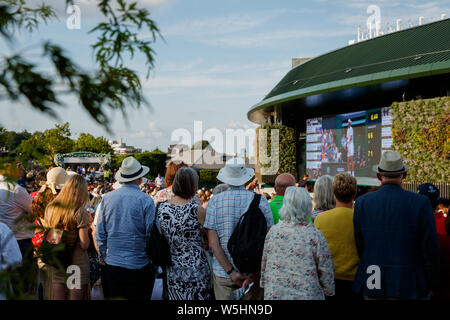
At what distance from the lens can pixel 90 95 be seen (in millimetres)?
1768

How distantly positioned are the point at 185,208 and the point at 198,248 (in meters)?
0.44

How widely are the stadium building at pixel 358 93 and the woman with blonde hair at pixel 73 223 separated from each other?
1852 cm

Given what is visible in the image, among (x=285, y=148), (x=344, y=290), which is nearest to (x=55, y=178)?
(x=344, y=290)

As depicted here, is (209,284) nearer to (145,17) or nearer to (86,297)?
(86,297)

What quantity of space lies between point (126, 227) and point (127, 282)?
1.94 feet

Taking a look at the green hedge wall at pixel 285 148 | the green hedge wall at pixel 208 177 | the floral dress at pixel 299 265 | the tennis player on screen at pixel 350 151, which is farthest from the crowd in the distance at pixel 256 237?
the green hedge wall at pixel 208 177

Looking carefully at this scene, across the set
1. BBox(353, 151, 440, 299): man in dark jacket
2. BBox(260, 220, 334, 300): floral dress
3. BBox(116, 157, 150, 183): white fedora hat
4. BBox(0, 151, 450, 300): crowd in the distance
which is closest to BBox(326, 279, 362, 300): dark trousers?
BBox(0, 151, 450, 300): crowd in the distance

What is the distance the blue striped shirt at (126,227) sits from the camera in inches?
185

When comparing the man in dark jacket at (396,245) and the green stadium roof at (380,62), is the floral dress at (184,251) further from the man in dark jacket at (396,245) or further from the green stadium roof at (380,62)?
the green stadium roof at (380,62)

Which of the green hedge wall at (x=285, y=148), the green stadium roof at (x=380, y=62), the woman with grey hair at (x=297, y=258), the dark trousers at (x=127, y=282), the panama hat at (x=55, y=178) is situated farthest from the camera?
the green hedge wall at (x=285, y=148)

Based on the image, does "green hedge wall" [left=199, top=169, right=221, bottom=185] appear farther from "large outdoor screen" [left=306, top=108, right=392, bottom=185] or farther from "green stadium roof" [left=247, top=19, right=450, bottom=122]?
"large outdoor screen" [left=306, top=108, right=392, bottom=185]

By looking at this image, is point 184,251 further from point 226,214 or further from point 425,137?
point 425,137

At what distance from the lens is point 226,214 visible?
14.2 ft
